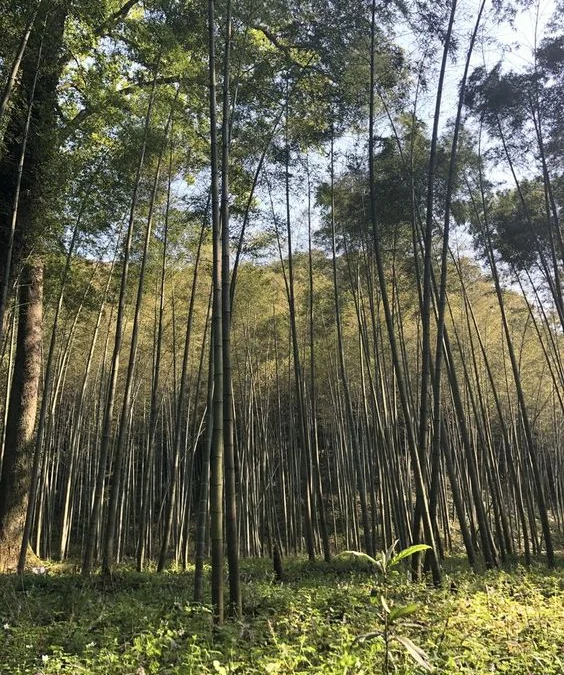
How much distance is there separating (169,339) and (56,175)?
6218mm

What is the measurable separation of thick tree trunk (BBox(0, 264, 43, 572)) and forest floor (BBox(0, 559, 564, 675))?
1.47 m

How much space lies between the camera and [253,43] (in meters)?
5.34

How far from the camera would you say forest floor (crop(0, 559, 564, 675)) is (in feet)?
7.43

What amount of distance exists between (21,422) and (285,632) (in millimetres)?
4217

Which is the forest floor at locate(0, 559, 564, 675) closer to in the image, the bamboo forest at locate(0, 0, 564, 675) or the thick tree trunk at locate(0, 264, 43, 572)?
the bamboo forest at locate(0, 0, 564, 675)

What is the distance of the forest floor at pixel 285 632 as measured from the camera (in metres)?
2.27

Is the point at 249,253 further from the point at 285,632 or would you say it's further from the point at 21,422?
the point at 285,632

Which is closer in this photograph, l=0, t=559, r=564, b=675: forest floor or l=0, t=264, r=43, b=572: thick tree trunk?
l=0, t=559, r=564, b=675: forest floor

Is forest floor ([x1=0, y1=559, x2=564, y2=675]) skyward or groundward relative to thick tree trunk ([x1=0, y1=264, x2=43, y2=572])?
groundward

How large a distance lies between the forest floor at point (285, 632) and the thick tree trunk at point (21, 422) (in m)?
1.47

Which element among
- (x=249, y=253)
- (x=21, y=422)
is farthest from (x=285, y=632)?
(x=249, y=253)

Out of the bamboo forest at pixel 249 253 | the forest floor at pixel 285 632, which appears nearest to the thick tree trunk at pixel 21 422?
the bamboo forest at pixel 249 253

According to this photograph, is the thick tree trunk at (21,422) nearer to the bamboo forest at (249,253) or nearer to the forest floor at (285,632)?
the bamboo forest at (249,253)

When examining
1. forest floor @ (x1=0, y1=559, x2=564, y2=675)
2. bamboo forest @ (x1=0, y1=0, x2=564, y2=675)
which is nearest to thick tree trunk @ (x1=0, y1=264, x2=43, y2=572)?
bamboo forest @ (x1=0, y1=0, x2=564, y2=675)
